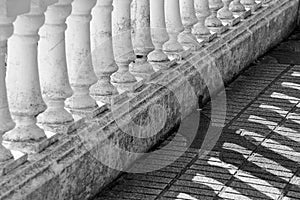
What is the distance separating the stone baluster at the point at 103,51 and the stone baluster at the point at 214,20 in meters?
2.04

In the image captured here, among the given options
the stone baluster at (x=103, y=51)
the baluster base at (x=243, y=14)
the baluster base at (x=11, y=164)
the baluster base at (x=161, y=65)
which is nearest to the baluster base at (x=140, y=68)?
the baluster base at (x=161, y=65)

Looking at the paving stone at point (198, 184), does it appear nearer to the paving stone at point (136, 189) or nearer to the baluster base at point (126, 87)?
the paving stone at point (136, 189)

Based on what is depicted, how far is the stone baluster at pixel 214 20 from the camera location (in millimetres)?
7367

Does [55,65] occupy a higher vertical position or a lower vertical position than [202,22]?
higher

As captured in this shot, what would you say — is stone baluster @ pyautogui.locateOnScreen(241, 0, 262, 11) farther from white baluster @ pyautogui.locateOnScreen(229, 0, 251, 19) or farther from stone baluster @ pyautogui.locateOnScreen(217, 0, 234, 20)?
stone baluster @ pyautogui.locateOnScreen(217, 0, 234, 20)

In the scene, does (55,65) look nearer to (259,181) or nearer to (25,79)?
(25,79)

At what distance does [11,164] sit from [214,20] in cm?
332

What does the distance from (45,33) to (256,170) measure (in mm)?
1703

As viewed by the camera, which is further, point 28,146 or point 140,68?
point 140,68

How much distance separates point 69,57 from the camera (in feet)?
16.7

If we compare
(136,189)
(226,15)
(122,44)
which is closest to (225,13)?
(226,15)

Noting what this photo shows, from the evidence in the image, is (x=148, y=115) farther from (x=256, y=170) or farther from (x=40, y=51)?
(x=40, y=51)

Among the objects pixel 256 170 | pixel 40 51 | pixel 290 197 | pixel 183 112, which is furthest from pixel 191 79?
Result: pixel 40 51

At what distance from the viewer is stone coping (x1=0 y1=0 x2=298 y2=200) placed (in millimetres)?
Result: 4629
